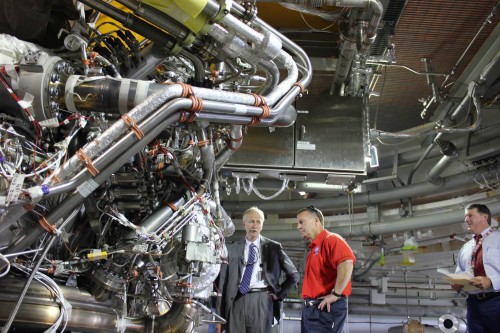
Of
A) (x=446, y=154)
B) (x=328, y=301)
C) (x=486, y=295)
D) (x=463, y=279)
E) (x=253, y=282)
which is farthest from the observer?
(x=446, y=154)

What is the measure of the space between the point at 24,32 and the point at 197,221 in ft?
3.96

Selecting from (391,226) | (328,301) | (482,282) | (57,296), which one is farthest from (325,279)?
(391,226)

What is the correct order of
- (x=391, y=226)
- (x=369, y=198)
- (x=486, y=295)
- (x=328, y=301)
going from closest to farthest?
1. (x=328, y=301)
2. (x=486, y=295)
3. (x=391, y=226)
4. (x=369, y=198)

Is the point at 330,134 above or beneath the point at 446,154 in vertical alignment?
beneath

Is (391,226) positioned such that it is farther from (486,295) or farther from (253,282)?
(253,282)

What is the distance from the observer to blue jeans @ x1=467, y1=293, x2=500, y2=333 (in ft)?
10.7

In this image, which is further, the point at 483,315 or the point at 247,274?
the point at 247,274

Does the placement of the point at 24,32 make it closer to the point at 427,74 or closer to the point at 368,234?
the point at 427,74

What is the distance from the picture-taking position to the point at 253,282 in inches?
136

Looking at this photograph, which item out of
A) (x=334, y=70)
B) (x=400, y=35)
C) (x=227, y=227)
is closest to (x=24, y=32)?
(x=227, y=227)

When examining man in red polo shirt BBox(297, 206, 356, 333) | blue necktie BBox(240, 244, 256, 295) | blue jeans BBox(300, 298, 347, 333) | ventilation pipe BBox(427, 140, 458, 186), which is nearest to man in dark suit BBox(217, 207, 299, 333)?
blue necktie BBox(240, 244, 256, 295)

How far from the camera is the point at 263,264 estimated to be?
11.6 feet

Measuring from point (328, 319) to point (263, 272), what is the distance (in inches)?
24.6

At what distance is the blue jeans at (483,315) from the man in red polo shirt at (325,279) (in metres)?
1.02
